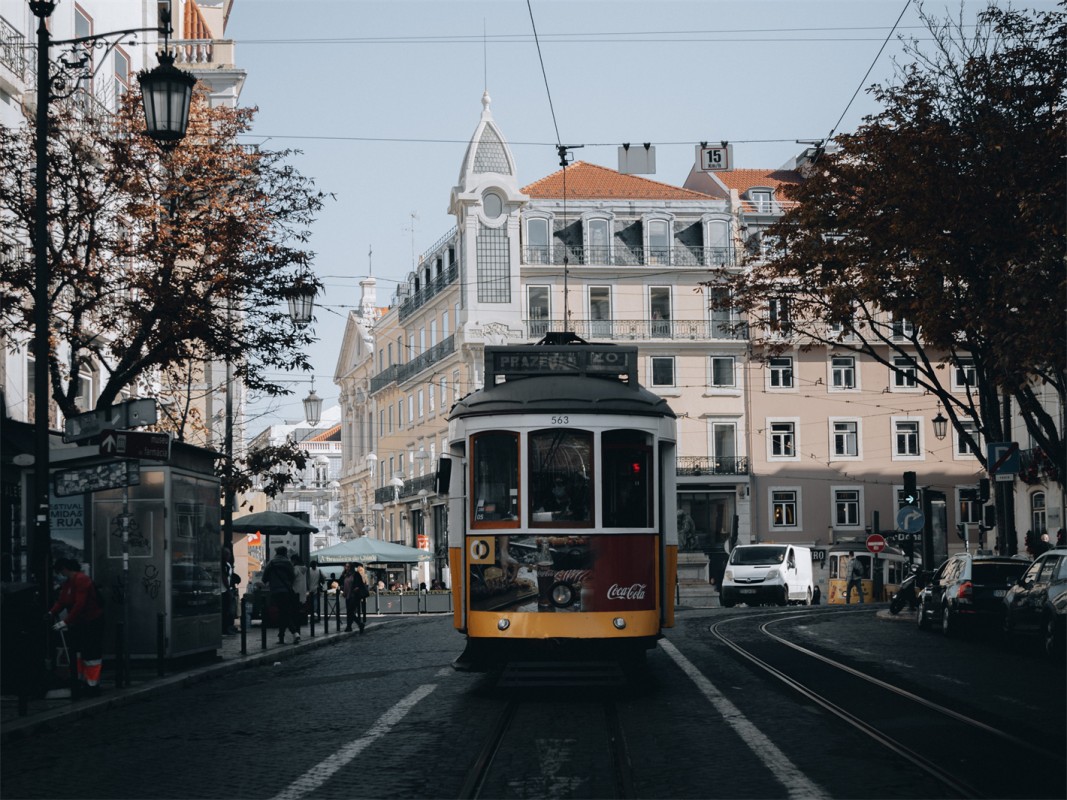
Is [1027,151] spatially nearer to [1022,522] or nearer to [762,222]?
[1022,522]

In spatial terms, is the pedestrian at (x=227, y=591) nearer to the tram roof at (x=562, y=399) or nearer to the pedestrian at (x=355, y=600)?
the pedestrian at (x=355, y=600)

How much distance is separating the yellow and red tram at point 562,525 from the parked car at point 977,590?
11.7 meters

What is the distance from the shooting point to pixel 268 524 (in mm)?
34188

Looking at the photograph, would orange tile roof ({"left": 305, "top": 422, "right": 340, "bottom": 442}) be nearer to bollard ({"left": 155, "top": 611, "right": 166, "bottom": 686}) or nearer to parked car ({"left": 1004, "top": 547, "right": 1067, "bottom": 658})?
parked car ({"left": 1004, "top": 547, "right": 1067, "bottom": 658})

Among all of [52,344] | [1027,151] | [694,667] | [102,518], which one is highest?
[1027,151]

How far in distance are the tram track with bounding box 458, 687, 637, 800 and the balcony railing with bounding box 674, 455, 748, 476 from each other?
53.7 meters

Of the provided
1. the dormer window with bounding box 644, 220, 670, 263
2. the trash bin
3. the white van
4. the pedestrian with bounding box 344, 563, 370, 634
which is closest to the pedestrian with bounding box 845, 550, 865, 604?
the white van

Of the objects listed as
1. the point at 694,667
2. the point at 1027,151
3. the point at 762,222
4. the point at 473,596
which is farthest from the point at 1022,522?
the point at 473,596

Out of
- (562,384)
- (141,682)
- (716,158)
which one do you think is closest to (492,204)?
(716,158)

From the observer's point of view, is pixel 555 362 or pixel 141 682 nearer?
pixel 555 362

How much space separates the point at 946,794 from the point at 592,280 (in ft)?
203

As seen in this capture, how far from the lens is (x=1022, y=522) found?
53875 millimetres

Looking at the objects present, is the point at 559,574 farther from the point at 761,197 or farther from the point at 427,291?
the point at 427,291

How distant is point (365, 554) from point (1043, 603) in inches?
995
